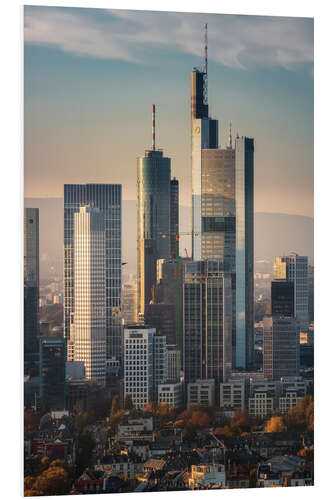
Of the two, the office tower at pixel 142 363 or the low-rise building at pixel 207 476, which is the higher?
the office tower at pixel 142 363

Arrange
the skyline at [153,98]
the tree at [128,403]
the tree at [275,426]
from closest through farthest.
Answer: the skyline at [153,98] < the tree at [275,426] < the tree at [128,403]

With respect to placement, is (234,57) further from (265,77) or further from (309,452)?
(309,452)

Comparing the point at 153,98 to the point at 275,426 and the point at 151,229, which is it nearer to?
the point at 151,229

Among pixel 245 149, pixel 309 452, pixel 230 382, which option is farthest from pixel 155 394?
pixel 245 149

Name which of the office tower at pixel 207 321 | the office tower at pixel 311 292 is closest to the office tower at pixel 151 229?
the office tower at pixel 207 321

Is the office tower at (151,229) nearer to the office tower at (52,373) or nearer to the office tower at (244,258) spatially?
the office tower at (244,258)

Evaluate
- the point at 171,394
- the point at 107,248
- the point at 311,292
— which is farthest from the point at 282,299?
the point at 107,248
